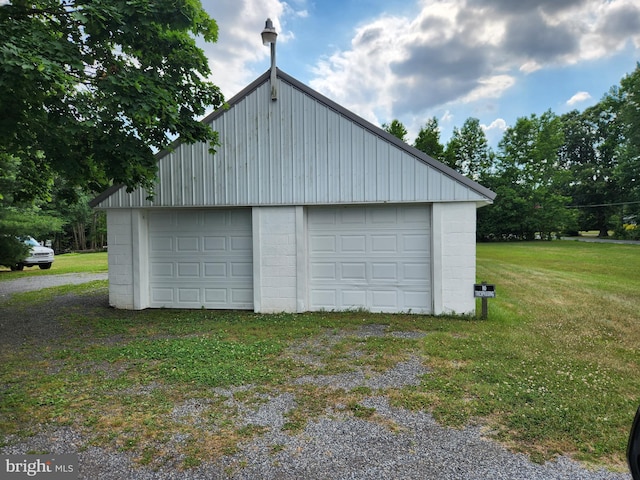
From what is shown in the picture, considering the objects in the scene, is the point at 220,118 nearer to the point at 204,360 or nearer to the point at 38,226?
the point at 204,360

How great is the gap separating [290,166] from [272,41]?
7.71 feet

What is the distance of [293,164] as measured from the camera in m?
7.01

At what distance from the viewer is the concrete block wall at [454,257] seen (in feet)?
21.6

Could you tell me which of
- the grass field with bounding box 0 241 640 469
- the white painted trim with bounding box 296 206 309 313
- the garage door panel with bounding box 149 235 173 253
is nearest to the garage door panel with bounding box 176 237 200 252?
the garage door panel with bounding box 149 235 173 253

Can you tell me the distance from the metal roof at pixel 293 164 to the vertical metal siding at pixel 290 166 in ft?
0.06

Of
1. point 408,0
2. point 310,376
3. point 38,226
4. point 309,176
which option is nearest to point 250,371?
point 310,376

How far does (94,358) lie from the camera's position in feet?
15.1

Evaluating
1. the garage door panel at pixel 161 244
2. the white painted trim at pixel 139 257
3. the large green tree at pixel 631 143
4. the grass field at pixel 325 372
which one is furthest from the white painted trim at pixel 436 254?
the large green tree at pixel 631 143

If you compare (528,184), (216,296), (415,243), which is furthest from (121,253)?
(528,184)

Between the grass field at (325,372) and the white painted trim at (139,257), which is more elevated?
the white painted trim at (139,257)

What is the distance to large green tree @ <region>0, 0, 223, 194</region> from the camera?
428cm

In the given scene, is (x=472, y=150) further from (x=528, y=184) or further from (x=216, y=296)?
(x=216, y=296)

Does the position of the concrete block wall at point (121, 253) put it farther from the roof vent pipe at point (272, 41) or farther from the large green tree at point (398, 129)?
the large green tree at point (398, 129)

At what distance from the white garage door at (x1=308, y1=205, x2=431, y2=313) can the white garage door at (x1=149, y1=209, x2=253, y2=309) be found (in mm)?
1484
